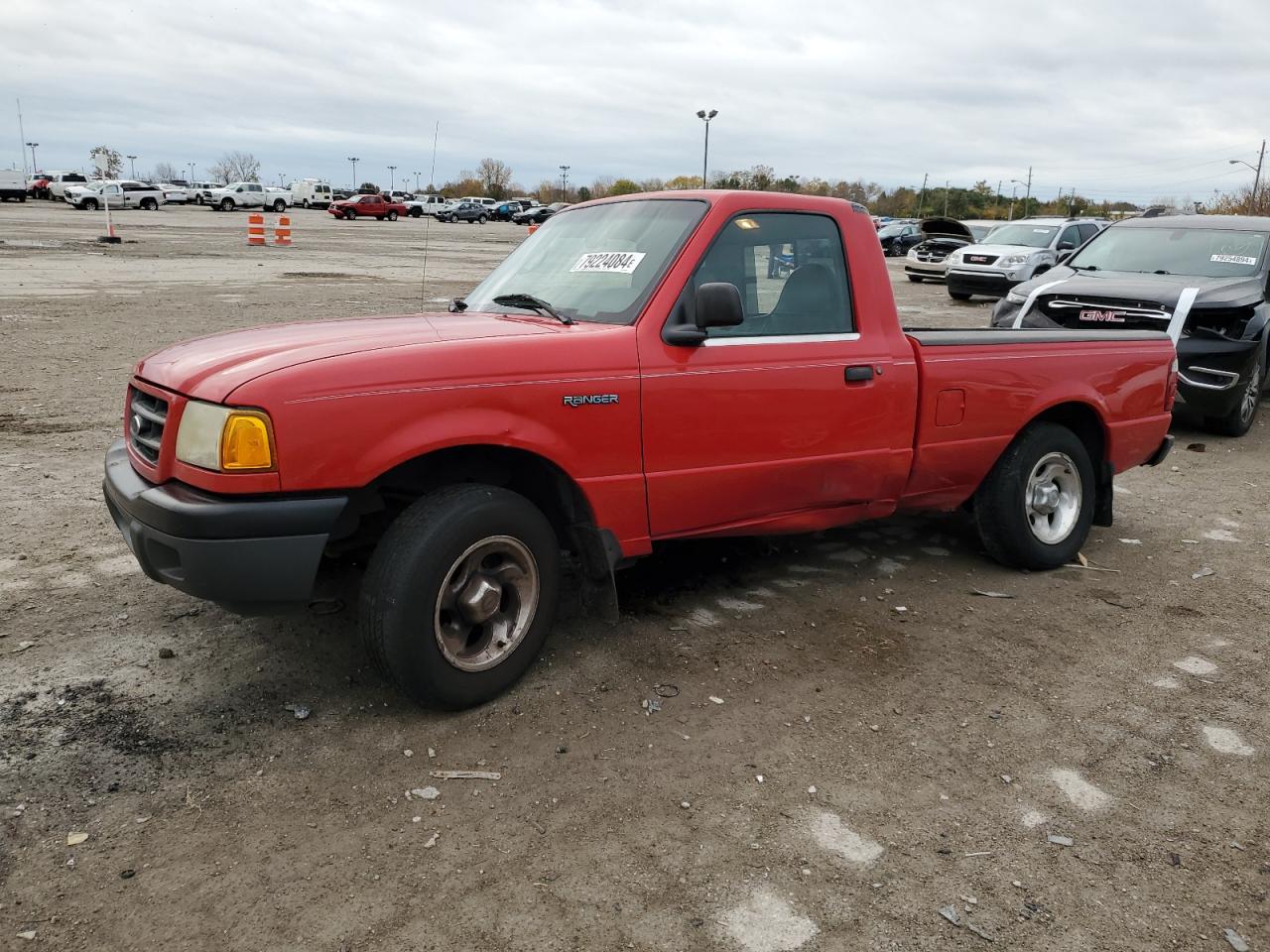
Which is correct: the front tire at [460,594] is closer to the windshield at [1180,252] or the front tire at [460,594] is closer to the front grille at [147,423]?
the front grille at [147,423]

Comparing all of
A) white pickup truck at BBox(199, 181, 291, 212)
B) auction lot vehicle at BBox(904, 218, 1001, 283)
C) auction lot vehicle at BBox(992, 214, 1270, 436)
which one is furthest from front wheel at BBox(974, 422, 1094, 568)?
white pickup truck at BBox(199, 181, 291, 212)

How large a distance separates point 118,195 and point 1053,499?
59659mm

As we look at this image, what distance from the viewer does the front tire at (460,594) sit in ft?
10.8

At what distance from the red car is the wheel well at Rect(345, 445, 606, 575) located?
190 feet

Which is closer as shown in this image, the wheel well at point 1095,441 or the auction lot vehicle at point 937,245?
the wheel well at point 1095,441

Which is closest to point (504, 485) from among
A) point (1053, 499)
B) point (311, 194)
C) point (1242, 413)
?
point (1053, 499)

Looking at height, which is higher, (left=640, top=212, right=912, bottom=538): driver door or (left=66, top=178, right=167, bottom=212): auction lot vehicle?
(left=66, top=178, right=167, bottom=212): auction lot vehicle

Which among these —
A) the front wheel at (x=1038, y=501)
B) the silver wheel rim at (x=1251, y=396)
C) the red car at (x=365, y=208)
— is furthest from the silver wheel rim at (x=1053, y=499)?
the red car at (x=365, y=208)

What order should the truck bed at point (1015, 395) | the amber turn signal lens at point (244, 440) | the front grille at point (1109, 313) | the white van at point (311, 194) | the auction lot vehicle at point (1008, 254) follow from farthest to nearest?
the white van at point (311, 194) → the auction lot vehicle at point (1008, 254) → the front grille at point (1109, 313) → the truck bed at point (1015, 395) → the amber turn signal lens at point (244, 440)

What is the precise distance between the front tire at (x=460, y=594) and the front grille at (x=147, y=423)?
860 millimetres

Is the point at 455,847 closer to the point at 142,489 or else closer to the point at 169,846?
the point at 169,846

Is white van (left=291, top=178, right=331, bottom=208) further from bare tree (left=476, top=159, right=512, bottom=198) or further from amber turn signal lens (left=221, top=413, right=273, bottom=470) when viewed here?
amber turn signal lens (left=221, top=413, right=273, bottom=470)

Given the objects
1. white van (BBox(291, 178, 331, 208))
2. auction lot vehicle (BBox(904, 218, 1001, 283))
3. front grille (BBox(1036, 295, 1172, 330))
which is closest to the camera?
front grille (BBox(1036, 295, 1172, 330))

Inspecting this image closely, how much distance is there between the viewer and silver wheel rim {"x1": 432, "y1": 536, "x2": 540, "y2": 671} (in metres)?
3.47
